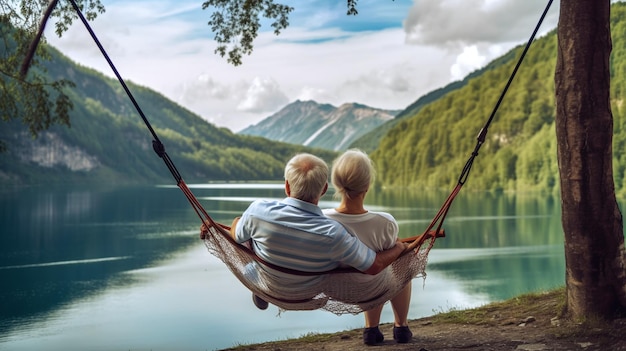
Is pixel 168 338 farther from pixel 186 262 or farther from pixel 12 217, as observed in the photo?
pixel 12 217

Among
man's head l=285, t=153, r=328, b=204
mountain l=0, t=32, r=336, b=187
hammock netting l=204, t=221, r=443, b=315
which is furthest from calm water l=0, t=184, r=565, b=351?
mountain l=0, t=32, r=336, b=187

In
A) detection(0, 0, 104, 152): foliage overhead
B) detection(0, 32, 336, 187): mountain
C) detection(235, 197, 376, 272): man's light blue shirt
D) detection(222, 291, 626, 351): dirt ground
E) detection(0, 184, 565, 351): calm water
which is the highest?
detection(0, 32, 336, 187): mountain

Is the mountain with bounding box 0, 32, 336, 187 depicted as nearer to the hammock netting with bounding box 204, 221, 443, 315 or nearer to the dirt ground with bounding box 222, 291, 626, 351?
the dirt ground with bounding box 222, 291, 626, 351

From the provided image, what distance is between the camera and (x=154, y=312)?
15.1 meters

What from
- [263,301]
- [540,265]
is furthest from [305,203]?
[540,265]

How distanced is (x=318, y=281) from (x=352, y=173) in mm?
512

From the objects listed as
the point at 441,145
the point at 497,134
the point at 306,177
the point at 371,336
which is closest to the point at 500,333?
the point at 371,336

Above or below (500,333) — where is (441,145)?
above

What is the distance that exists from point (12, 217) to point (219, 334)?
30.2m

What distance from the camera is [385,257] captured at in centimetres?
330

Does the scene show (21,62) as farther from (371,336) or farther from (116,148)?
(116,148)

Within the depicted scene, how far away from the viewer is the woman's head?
322 centimetres

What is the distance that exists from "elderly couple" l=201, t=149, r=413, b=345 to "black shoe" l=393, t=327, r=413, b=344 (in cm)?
66

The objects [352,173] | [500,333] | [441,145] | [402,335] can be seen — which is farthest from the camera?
[441,145]
